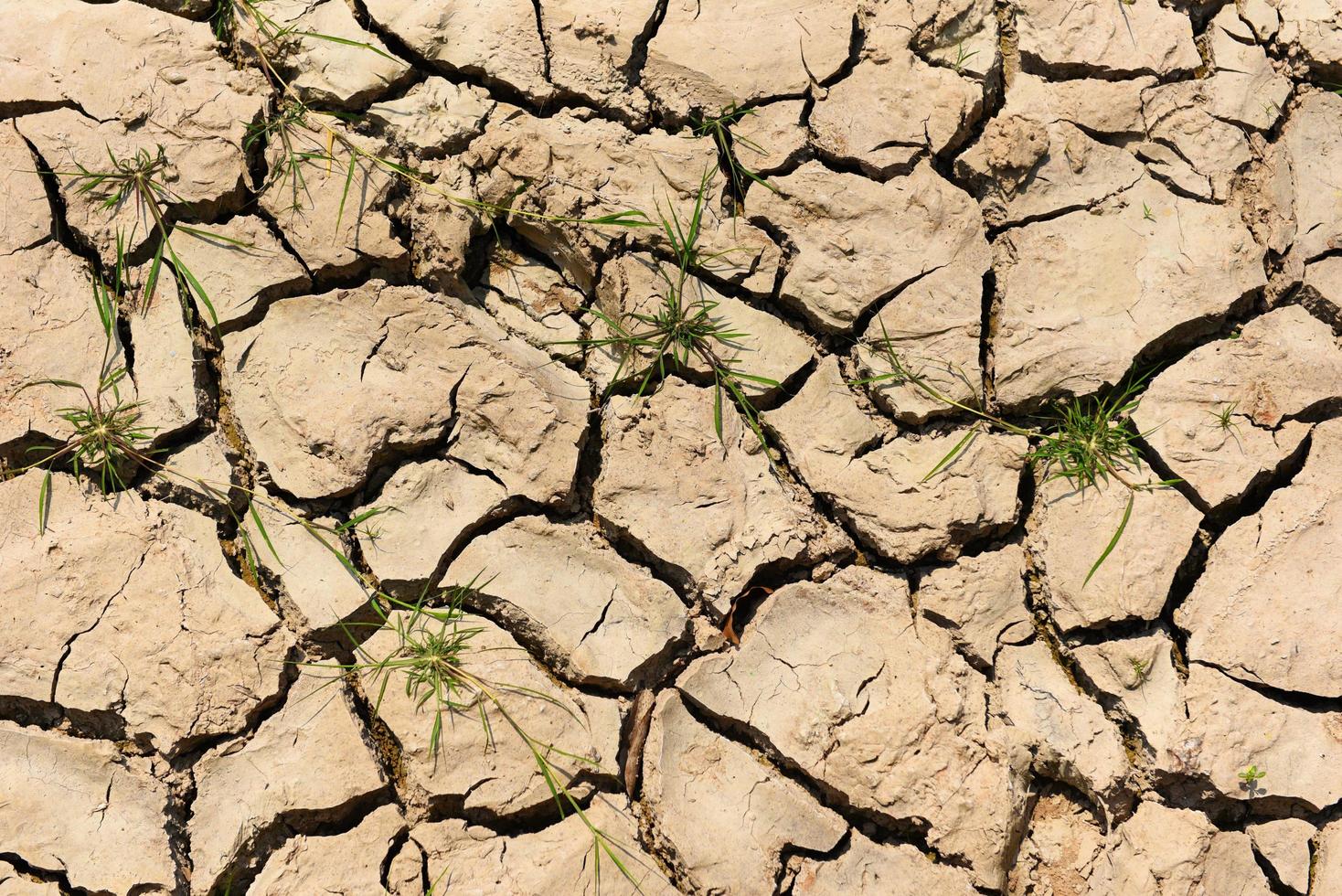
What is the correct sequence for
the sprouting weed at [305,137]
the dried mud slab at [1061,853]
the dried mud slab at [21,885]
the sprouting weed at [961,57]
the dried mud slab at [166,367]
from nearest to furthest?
the dried mud slab at [21,885]
the dried mud slab at [1061,853]
the dried mud slab at [166,367]
the sprouting weed at [305,137]
the sprouting weed at [961,57]

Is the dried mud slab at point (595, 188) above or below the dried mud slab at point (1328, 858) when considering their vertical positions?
above

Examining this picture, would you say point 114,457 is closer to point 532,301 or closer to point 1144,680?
point 532,301

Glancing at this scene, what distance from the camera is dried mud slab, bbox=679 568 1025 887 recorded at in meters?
2.13

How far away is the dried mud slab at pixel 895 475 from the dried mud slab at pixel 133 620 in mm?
1257

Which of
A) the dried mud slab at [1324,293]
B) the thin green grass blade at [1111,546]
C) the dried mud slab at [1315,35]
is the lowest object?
the thin green grass blade at [1111,546]

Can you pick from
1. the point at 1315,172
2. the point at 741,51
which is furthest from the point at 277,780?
the point at 1315,172

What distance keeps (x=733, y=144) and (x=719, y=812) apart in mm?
1558

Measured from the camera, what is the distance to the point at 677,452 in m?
2.31

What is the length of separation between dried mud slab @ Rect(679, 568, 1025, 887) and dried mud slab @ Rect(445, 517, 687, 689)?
5.4 inches

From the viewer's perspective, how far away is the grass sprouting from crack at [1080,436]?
2.31 meters

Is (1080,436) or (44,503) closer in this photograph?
(44,503)

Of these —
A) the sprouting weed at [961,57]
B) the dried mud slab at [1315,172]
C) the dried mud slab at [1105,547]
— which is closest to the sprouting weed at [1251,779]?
the dried mud slab at [1105,547]

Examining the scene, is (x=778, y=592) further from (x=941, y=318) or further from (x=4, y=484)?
(x=4, y=484)

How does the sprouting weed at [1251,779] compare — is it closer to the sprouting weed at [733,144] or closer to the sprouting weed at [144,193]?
the sprouting weed at [733,144]
